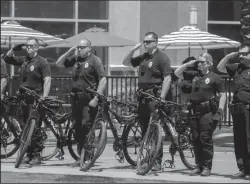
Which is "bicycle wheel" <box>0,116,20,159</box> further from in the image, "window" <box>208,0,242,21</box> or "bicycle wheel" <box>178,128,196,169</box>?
"window" <box>208,0,242,21</box>

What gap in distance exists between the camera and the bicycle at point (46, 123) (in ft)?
44.1

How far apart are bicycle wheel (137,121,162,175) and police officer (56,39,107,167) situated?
1.23m

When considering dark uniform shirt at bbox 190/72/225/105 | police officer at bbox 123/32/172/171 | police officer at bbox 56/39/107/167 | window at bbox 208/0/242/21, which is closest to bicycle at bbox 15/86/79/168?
police officer at bbox 56/39/107/167

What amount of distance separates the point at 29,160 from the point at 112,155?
2.43m

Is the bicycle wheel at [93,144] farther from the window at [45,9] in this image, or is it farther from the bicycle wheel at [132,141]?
the window at [45,9]

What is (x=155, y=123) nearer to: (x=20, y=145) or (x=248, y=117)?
(x=248, y=117)

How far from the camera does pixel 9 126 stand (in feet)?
47.8

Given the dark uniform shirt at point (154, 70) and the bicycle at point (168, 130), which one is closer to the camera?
the bicycle at point (168, 130)

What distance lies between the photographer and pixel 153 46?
42.9ft

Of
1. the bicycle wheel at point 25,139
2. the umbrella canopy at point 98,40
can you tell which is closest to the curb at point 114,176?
the bicycle wheel at point 25,139

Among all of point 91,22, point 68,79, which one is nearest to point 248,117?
point 68,79

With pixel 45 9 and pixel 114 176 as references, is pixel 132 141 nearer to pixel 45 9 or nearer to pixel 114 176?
pixel 114 176

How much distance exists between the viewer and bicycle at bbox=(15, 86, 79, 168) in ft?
44.1

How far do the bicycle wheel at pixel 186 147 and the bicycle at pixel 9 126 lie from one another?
2.96 meters
